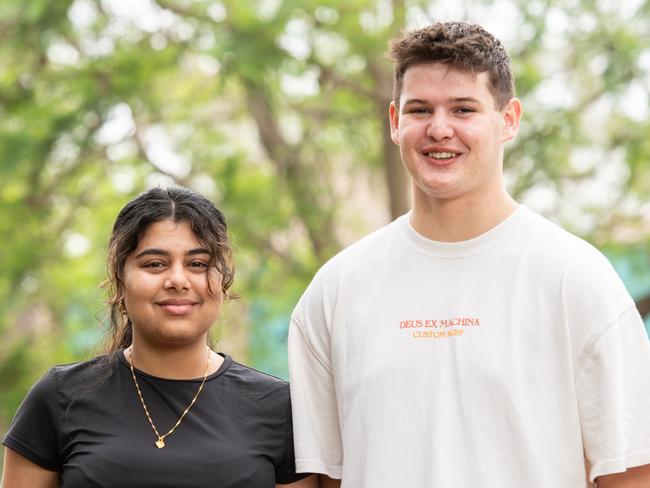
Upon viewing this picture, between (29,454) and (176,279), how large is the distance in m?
0.65

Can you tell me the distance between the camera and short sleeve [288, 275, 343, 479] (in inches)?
144

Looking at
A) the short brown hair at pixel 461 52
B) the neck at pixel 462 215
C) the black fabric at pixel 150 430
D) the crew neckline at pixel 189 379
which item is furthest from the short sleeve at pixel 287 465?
the short brown hair at pixel 461 52

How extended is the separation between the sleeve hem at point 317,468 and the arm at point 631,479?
81cm

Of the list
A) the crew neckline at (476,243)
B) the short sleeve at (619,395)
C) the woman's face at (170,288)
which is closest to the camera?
the short sleeve at (619,395)

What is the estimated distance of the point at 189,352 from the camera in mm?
3676

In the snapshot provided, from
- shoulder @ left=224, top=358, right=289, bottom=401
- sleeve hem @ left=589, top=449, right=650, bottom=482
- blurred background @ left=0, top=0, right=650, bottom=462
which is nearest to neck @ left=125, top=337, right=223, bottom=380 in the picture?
shoulder @ left=224, top=358, right=289, bottom=401

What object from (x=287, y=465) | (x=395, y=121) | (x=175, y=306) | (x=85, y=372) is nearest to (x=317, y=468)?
(x=287, y=465)

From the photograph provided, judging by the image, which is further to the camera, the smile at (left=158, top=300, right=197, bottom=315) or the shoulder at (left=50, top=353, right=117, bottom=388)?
the shoulder at (left=50, top=353, right=117, bottom=388)

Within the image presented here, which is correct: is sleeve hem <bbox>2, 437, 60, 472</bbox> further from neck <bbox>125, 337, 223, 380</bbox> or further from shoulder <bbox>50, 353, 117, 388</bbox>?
neck <bbox>125, 337, 223, 380</bbox>

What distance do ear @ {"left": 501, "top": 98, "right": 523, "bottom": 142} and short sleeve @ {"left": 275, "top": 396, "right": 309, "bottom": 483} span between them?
1.05 metres

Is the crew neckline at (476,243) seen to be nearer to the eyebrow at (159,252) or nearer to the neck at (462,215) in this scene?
the neck at (462,215)

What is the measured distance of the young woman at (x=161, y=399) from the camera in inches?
138

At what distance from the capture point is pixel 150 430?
11.6 feet

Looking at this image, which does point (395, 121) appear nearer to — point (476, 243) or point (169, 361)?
point (476, 243)
